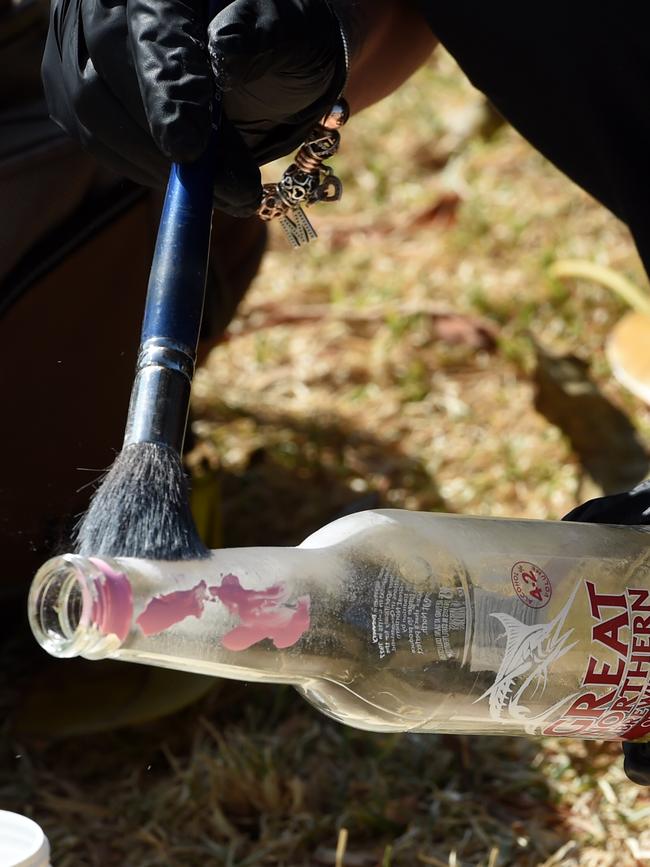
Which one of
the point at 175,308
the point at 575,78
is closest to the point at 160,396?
the point at 175,308

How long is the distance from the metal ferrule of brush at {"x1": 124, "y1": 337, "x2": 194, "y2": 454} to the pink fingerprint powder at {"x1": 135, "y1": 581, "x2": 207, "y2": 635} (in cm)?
9

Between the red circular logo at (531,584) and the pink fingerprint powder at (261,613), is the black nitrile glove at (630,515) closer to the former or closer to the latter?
the red circular logo at (531,584)

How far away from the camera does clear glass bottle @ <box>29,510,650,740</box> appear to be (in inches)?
25.0

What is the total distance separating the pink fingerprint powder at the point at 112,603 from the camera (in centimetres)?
61

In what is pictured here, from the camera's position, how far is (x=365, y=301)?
6.48 feet

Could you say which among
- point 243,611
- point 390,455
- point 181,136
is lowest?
point 390,455

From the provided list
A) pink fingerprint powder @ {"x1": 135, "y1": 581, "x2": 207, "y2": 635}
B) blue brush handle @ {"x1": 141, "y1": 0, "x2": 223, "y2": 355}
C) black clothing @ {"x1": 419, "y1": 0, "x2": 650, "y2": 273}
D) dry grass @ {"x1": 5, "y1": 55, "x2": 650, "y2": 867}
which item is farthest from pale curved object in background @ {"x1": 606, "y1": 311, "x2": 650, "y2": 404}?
pink fingerprint powder @ {"x1": 135, "y1": 581, "x2": 207, "y2": 635}

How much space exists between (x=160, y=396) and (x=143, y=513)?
74 millimetres

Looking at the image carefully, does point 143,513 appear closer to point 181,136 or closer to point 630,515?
point 181,136

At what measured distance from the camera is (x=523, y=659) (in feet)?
2.50

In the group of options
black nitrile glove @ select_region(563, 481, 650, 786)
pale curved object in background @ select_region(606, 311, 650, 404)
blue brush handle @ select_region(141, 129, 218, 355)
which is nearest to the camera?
blue brush handle @ select_region(141, 129, 218, 355)

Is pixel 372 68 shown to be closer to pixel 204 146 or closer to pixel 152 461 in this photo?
pixel 204 146

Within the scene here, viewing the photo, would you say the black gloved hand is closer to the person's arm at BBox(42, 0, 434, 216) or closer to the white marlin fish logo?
the person's arm at BBox(42, 0, 434, 216)

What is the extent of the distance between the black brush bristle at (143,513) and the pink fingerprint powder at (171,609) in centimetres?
2
